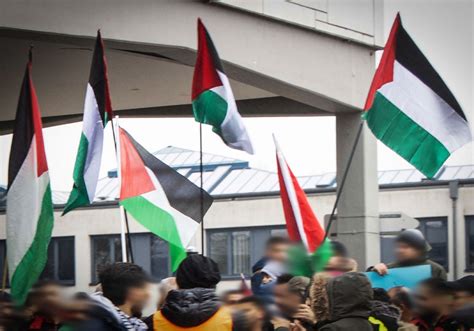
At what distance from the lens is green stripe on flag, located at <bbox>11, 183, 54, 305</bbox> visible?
11.3 m

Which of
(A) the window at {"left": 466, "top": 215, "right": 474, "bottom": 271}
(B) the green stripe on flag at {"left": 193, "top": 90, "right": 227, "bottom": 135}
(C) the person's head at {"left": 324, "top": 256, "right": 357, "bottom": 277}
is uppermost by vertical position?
(B) the green stripe on flag at {"left": 193, "top": 90, "right": 227, "bottom": 135}

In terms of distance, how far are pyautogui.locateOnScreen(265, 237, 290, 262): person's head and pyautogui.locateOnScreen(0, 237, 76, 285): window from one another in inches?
1355

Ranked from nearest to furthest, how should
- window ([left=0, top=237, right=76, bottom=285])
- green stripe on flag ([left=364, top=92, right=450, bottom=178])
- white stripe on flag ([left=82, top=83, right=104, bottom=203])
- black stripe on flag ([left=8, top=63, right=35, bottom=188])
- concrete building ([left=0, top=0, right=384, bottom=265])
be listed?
1. green stripe on flag ([left=364, top=92, right=450, bottom=178])
2. white stripe on flag ([left=82, top=83, right=104, bottom=203])
3. black stripe on flag ([left=8, top=63, right=35, bottom=188])
4. concrete building ([left=0, top=0, right=384, bottom=265])
5. window ([left=0, top=237, right=76, bottom=285])

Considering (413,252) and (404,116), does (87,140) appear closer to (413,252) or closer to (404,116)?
(404,116)

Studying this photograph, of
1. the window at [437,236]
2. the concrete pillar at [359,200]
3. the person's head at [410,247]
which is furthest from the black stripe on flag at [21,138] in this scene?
the window at [437,236]

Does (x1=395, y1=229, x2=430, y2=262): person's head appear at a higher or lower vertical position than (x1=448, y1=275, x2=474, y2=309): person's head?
higher

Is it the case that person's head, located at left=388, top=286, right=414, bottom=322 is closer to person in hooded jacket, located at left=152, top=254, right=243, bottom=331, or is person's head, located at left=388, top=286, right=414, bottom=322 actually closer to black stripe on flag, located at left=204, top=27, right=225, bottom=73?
person in hooded jacket, located at left=152, top=254, right=243, bottom=331

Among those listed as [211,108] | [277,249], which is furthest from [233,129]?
[277,249]

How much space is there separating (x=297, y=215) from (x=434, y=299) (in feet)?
12.6

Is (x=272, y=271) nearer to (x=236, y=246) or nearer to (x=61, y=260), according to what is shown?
(x=236, y=246)

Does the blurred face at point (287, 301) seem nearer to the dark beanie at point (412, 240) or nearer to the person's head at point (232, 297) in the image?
the person's head at point (232, 297)

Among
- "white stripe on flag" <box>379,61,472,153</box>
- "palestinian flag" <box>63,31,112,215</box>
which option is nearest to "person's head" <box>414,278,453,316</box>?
"white stripe on flag" <box>379,61,472,153</box>

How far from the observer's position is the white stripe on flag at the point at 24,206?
38.5ft

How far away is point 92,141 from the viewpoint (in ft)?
40.3
